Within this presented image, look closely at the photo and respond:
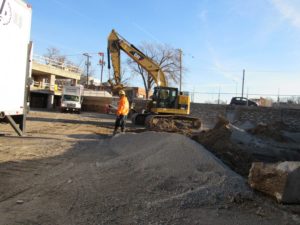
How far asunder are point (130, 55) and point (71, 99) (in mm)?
18848

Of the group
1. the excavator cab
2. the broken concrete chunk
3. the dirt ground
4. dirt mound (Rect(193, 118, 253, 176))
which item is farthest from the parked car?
the broken concrete chunk

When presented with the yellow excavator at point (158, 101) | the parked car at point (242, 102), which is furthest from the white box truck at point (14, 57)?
the parked car at point (242, 102)

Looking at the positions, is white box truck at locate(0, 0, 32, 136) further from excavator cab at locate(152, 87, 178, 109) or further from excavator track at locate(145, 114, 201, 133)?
excavator cab at locate(152, 87, 178, 109)

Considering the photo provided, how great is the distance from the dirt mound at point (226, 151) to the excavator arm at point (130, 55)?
1174 centimetres

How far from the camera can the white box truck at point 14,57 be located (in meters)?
10.4

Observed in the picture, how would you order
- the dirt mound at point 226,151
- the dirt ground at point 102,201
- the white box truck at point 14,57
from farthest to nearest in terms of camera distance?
1. the white box truck at point 14,57
2. the dirt mound at point 226,151
3. the dirt ground at point 102,201

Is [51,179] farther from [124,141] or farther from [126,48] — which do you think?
[126,48]

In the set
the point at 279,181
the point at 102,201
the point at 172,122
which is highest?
the point at 172,122

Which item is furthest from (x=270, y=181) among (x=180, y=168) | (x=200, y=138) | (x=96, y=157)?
(x=200, y=138)

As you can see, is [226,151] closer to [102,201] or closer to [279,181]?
[279,181]

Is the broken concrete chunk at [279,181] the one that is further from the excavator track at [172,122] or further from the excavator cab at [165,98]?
the excavator cab at [165,98]

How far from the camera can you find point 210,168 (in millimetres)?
7266

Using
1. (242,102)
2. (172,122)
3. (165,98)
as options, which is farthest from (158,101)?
(242,102)

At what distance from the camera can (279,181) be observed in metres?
5.51
